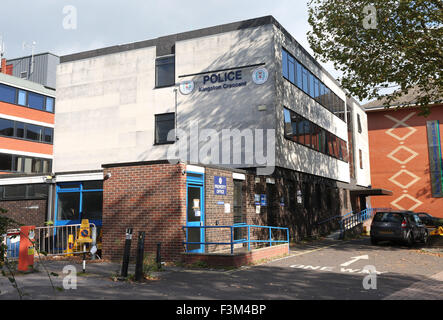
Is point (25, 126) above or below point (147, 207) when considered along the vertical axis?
above

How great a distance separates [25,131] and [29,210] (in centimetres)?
1889

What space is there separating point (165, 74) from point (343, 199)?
55.9ft

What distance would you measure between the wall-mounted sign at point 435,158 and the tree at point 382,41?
911 inches

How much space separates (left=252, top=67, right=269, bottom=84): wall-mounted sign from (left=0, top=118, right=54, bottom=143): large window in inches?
906

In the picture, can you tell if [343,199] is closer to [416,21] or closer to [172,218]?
[416,21]

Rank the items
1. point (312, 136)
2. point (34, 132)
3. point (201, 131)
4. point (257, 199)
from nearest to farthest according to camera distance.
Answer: point (257, 199) → point (201, 131) → point (312, 136) → point (34, 132)

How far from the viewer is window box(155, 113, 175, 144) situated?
22.1 meters

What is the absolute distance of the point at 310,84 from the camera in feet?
82.9

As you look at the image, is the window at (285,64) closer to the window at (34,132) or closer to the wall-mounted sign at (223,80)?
the wall-mounted sign at (223,80)

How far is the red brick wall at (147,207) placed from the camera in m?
12.8

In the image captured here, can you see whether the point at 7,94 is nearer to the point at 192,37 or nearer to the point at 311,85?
the point at 192,37

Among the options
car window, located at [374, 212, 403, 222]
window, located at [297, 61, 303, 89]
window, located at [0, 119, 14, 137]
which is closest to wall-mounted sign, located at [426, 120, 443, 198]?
window, located at [297, 61, 303, 89]
